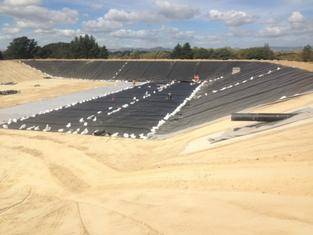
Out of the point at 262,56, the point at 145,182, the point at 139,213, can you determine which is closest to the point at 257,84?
the point at 145,182

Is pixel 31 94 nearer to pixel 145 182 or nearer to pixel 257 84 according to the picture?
pixel 257 84

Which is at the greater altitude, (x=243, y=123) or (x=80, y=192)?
(x=243, y=123)

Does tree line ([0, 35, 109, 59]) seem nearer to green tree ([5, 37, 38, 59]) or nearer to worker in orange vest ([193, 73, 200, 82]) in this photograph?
green tree ([5, 37, 38, 59])

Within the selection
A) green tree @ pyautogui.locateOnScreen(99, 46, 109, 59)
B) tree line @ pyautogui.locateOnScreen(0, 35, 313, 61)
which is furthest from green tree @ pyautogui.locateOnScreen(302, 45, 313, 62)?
green tree @ pyautogui.locateOnScreen(99, 46, 109, 59)

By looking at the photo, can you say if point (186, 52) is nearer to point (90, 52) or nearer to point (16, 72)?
point (90, 52)

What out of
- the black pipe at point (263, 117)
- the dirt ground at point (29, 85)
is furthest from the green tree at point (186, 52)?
the black pipe at point (263, 117)

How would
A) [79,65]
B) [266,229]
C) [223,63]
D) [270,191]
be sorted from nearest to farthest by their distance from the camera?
[266,229] < [270,191] < [223,63] < [79,65]

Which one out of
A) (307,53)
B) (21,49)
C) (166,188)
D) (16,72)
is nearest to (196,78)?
(307,53)
